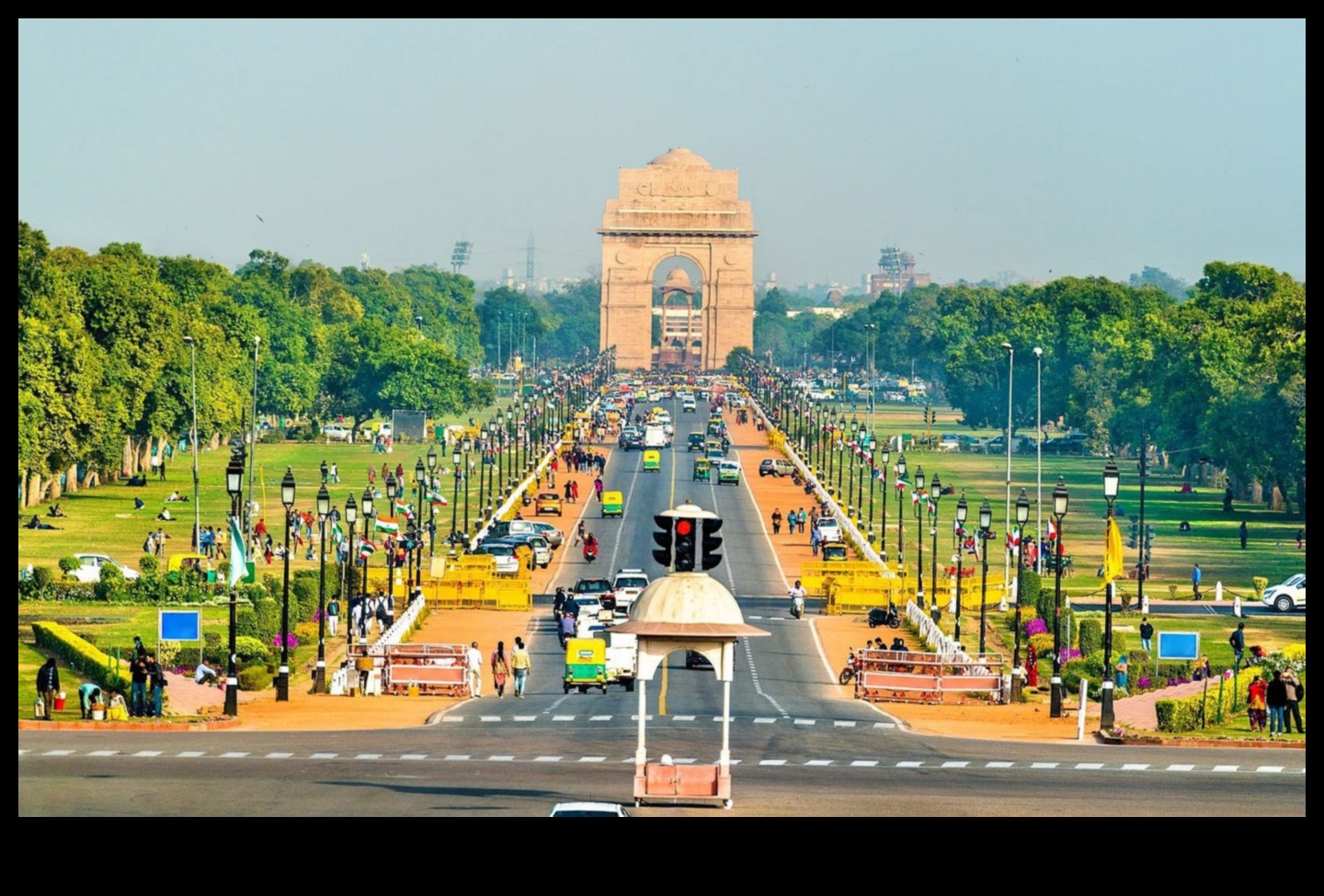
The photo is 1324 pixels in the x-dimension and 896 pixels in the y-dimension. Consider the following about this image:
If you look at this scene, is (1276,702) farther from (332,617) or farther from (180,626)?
(332,617)

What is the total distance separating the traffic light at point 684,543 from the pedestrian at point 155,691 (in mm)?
12810

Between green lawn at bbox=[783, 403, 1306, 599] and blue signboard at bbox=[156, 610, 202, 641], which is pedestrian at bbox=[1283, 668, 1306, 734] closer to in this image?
blue signboard at bbox=[156, 610, 202, 641]

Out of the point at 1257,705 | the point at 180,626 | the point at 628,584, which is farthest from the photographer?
the point at 628,584

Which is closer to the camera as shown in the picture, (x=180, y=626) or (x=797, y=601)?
(x=180, y=626)

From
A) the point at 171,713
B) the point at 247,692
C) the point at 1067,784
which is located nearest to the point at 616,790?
the point at 1067,784

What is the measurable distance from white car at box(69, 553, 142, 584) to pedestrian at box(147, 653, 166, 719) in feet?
68.2

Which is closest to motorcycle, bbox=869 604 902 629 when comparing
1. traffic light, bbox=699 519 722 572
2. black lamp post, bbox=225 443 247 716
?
black lamp post, bbox=225 443 247 716

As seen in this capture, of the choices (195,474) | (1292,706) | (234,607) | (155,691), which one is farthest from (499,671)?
(195,474)

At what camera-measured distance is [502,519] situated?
86.4 meters

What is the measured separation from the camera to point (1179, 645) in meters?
44.4

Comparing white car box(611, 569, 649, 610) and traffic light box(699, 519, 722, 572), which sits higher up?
traffic light box(699, 519, 722, 572)

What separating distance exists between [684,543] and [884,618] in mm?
32083

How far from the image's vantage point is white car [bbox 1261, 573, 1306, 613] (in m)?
62.7

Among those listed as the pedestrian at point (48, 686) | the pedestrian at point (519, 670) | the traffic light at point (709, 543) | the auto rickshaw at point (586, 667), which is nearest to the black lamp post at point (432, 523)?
the auto rickshaw at point (586, 667)
